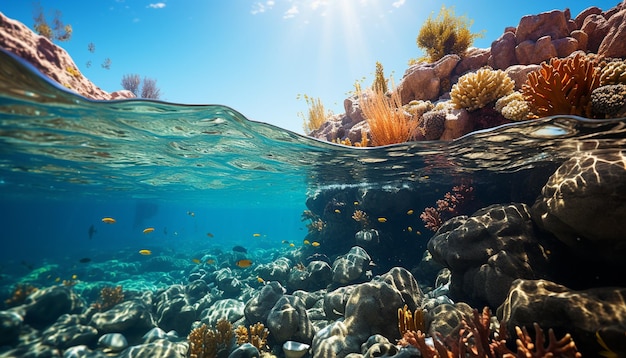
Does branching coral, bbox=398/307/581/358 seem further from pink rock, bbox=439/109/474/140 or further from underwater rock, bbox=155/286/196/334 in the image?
underwater rock, bbox=155/286/196/334

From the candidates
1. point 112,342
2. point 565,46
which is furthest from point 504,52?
point 112,342

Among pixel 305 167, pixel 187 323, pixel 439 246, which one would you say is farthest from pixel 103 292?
pixel 439 246

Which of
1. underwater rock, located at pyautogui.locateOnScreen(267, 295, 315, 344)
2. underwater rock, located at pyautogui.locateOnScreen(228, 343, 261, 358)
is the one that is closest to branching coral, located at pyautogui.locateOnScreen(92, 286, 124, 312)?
underwater rock, located at pyautogui.locateOnScreen(267, 295, 315, 344)

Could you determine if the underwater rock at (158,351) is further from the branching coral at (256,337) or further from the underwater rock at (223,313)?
the underwater rock at (223,313)

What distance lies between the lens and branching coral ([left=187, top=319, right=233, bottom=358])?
25.7 feet

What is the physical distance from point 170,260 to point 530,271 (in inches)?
1213

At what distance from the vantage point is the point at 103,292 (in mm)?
14789

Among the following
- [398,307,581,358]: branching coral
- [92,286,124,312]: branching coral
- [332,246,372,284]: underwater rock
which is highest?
[398,307,581,358]: branching coral

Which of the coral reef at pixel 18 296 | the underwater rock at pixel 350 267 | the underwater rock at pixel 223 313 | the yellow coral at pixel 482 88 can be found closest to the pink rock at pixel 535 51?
the yellow coral at pixel 482 88

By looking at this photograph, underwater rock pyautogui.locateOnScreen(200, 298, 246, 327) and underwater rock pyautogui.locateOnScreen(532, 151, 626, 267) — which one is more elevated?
underwater rock pyautogui.locateOnScreen(532, 151, 626, 267)

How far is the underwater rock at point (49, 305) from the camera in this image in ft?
35.3

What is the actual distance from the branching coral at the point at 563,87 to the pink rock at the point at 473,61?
398 cm

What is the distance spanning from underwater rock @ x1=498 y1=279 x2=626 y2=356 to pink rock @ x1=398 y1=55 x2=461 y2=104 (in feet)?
25.0

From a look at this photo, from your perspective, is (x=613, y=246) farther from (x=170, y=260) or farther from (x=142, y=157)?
(x=170, y=260)
